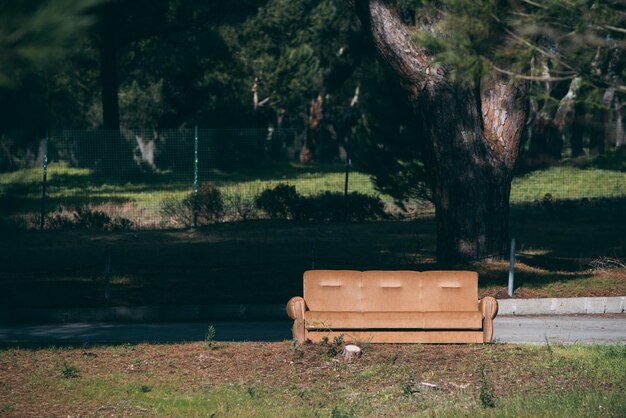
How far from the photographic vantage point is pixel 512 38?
9.48 metres

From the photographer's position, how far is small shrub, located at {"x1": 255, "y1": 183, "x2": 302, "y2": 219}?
26.1 metres

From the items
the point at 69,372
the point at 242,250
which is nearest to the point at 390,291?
the point at 69,372

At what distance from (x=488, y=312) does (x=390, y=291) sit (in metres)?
1.17

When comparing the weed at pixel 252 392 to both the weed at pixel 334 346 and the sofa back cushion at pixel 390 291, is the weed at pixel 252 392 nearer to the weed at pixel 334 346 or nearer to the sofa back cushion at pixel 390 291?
the weed at pixel 334 346

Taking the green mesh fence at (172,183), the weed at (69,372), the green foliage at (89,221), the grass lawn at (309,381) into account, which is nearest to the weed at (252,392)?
the grass lawn at (309,381)

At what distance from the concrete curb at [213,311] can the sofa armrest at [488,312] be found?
396cm

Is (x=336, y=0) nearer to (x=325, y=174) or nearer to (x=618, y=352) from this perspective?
(x=325, y=174)

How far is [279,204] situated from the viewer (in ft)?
86.0

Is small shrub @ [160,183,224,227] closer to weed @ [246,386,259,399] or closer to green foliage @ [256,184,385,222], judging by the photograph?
green foliage @ [256,184,385,222]

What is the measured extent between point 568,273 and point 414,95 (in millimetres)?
4216

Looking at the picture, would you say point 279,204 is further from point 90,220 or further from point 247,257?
point 247,257

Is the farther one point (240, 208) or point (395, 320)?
point (240, 208)

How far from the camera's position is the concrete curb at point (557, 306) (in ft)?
51.2

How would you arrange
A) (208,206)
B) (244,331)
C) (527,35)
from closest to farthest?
(527,35) → (244,331) → (208,206)
